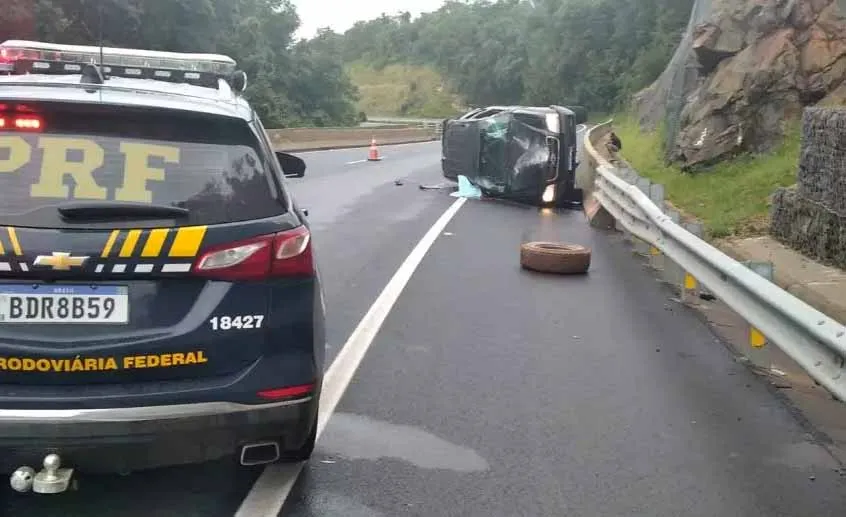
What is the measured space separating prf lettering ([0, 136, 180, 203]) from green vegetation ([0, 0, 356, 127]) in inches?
1274

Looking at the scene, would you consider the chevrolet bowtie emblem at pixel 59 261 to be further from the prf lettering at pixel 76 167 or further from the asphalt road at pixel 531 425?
the asphalt road at pixel 531 425

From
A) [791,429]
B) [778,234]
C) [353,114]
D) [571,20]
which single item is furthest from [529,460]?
[571,20]

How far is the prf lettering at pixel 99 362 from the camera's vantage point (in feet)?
11.8

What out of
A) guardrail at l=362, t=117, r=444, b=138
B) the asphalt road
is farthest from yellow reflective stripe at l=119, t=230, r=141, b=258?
guardrail at l=362, t=117, r=444, b=138

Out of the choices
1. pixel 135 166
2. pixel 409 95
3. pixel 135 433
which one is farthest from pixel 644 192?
pixel 409 95

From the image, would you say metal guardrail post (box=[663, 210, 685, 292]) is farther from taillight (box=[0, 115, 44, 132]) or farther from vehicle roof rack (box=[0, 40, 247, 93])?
taillight (box=[0, 115, 44, 132])

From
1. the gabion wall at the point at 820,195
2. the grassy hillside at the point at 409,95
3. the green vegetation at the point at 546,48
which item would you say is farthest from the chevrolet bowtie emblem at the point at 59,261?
the grassy hillside at the point at 409,95

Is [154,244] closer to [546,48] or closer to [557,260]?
[557,260]

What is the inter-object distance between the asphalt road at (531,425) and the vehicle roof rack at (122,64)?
1873 mm

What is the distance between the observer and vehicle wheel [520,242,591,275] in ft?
→ 34.6

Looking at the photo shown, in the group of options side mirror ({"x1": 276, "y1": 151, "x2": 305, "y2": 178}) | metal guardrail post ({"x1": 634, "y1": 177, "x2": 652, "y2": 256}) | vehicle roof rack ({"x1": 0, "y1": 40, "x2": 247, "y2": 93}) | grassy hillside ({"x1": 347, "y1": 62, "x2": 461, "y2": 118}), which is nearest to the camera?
vehicle roof rack ({"x1": 0, "y1": 40, "x2": 247, "y2": 93})

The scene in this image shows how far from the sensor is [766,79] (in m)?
17.5

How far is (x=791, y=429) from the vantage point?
5566 millimetres

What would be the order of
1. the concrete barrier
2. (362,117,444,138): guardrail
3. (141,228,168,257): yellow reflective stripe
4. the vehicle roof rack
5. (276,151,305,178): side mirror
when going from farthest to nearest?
(362,117,444,138): guardrail < the concrete barrier < (276,151,305,178): side mirror < the vehicle roof rack < (141,228,168,257): yellow reflective stripe
